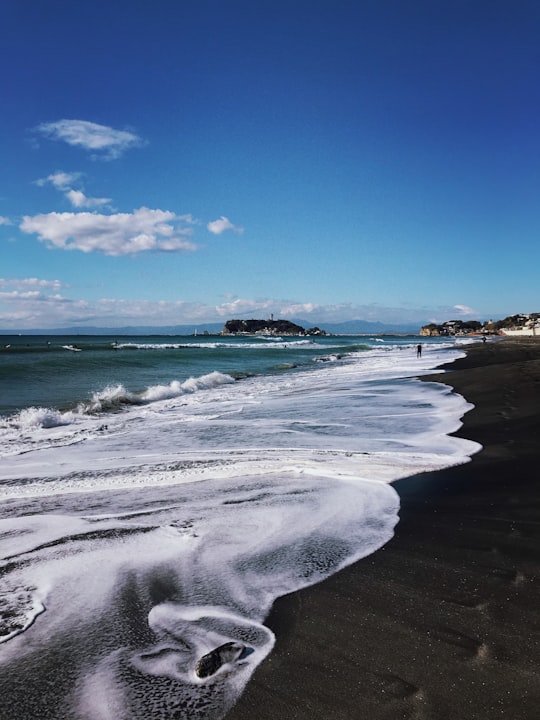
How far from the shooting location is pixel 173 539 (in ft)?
14.5

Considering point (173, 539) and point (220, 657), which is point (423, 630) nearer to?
point (220, 657)

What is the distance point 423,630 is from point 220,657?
1.28 meters

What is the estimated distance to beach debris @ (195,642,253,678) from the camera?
8.32 ft

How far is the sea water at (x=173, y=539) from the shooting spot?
2.53 meters

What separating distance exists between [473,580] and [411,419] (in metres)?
7.65

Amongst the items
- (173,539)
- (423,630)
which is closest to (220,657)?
(423,630)

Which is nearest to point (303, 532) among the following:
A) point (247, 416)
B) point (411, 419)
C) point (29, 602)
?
point (29, 602)

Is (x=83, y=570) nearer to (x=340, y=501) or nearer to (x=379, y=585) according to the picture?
(x=379, y=585)

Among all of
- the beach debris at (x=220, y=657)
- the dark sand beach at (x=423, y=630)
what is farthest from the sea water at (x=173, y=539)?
the dark sand beach at (x=423, y=630)

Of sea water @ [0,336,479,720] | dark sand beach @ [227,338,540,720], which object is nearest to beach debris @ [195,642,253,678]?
sea water @ [0,336,479,720]

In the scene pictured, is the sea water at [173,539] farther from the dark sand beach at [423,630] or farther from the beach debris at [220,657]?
the dark sand beach at [423,630]

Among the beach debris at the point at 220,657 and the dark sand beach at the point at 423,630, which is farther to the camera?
the beach debris at the point at 220,657

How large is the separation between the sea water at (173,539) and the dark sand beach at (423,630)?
0.20 metres

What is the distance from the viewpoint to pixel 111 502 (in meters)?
5.66
